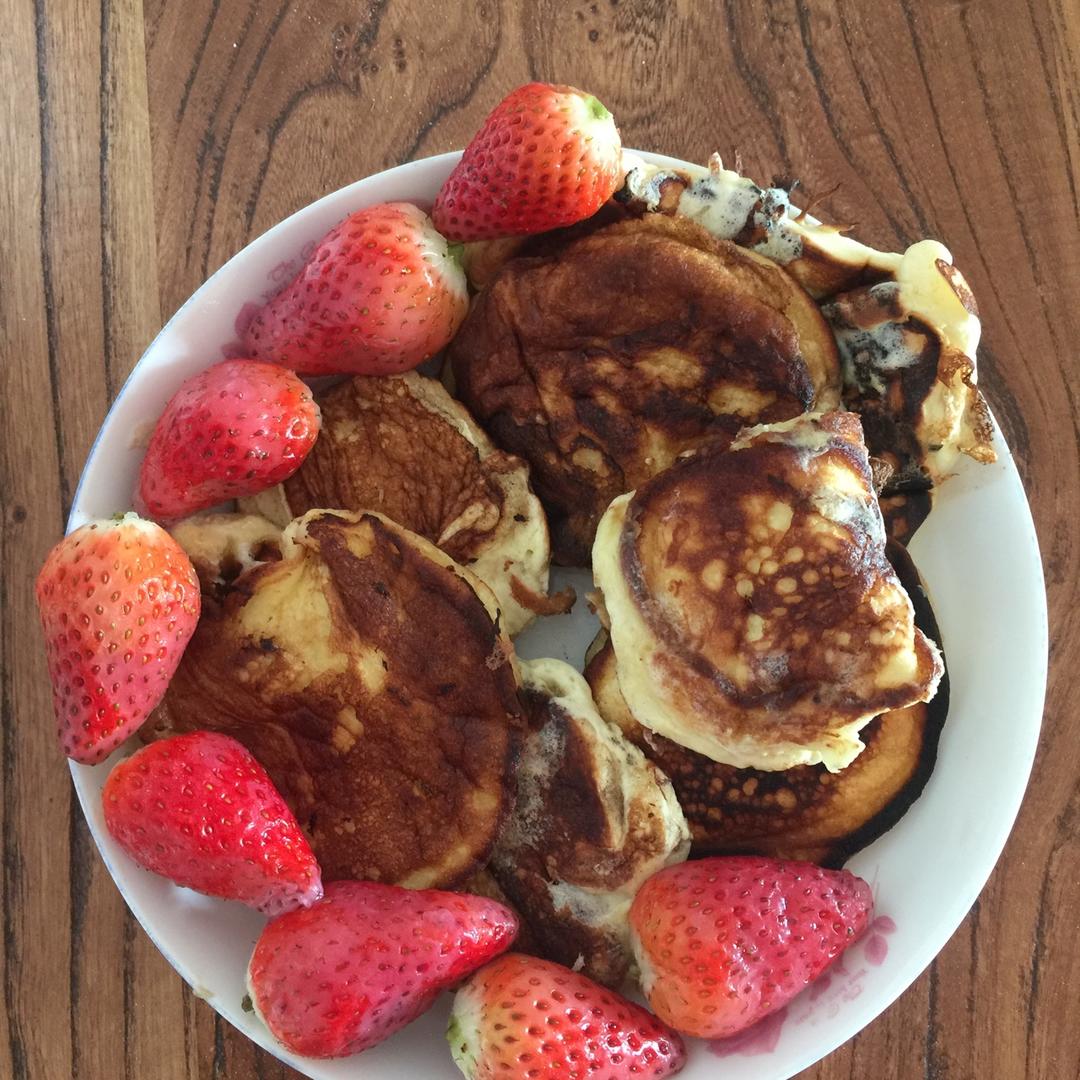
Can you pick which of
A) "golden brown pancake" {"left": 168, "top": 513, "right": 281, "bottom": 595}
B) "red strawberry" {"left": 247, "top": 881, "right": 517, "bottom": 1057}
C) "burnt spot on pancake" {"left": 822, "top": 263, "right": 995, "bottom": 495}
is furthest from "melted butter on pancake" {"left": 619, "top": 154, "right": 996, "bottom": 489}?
"red strawberry" {"left": 247, "top": 881, "right": 517, "bottom": 1057}

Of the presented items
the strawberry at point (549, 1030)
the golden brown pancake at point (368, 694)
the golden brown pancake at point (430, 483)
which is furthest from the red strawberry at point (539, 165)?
the strawberry at point (549, 1030)

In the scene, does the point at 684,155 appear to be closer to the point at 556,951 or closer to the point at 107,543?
the point at 107,543

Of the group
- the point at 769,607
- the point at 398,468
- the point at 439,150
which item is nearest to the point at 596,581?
the point at 769,607

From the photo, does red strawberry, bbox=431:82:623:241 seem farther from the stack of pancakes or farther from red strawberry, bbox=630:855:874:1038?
red strawberry, bbox=630:855:874:1038

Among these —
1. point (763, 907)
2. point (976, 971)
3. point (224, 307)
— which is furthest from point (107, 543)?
point (976, 971)

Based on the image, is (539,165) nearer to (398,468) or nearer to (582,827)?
(398,468)

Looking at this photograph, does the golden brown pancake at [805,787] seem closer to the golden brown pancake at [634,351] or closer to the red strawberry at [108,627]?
the golden brown pancake at [634,351]
